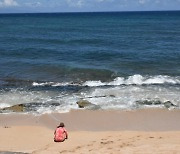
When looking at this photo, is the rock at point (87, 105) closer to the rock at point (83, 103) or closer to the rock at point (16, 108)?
the rock at point (83, 103)

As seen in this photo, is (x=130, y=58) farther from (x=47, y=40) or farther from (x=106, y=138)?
(x=106, y=138)

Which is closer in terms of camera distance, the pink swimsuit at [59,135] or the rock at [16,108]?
the pink swimsuit at [59,135]

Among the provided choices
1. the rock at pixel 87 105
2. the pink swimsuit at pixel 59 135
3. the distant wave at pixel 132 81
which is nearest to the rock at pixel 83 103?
the rock at pixel 87 105

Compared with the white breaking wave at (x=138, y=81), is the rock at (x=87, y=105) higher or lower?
lower

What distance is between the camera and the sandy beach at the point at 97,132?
15.6 m

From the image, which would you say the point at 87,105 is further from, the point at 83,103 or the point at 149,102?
the point at 149,102

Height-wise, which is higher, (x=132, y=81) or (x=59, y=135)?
(x=132, y=81)

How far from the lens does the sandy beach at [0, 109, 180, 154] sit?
15.6 meters

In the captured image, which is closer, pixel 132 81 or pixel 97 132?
pixel 97 132

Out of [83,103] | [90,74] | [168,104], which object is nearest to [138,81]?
[90,74]

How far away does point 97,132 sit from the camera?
18516 millimetres

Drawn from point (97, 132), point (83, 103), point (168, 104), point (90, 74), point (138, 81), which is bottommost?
point (97, 132)

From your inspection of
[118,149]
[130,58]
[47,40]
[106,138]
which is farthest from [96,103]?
[47,40]

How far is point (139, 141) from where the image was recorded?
16.3m
